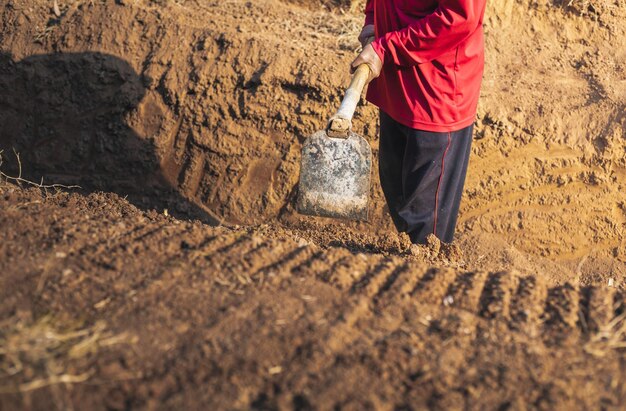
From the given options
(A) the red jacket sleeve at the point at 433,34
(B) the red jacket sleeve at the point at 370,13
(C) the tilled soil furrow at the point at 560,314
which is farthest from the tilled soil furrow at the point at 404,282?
(B) the red jacket sleeve at the point at 370,13

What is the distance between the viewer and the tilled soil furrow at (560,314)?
95.2 inches

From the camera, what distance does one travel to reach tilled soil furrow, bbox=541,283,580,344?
2.42 meters

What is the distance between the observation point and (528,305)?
102 inches

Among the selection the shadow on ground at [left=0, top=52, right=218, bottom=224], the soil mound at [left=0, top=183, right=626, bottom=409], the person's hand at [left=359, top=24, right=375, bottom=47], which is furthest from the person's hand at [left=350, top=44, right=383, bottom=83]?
the shadow on ground at [left=0, top=52, right=218, bottom=224]

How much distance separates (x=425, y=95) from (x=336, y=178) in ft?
1.97

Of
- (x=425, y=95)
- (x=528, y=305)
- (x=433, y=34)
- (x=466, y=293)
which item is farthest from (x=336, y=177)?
(x=528, y=305)

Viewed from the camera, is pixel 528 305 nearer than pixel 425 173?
Yes

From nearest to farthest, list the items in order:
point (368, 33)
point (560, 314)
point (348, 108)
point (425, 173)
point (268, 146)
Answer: point (560, 314)
point (348, 108)
point (425, 173)
point (368, 33)
point (268, 146)

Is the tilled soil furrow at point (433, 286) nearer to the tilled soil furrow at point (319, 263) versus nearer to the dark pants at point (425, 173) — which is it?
the tilled soil furrow at point (319, 263)

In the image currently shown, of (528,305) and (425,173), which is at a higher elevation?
(425,173)

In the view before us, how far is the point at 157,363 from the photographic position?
207 centimetres

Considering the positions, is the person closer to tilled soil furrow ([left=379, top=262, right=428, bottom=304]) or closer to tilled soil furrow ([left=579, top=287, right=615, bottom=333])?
tilled soil furrow ([left=379, top=262, right=428, bottom=304])

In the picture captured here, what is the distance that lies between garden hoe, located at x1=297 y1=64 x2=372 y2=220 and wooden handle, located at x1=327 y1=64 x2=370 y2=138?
13.4 inches

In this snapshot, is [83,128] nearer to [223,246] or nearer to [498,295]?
[223,246]
